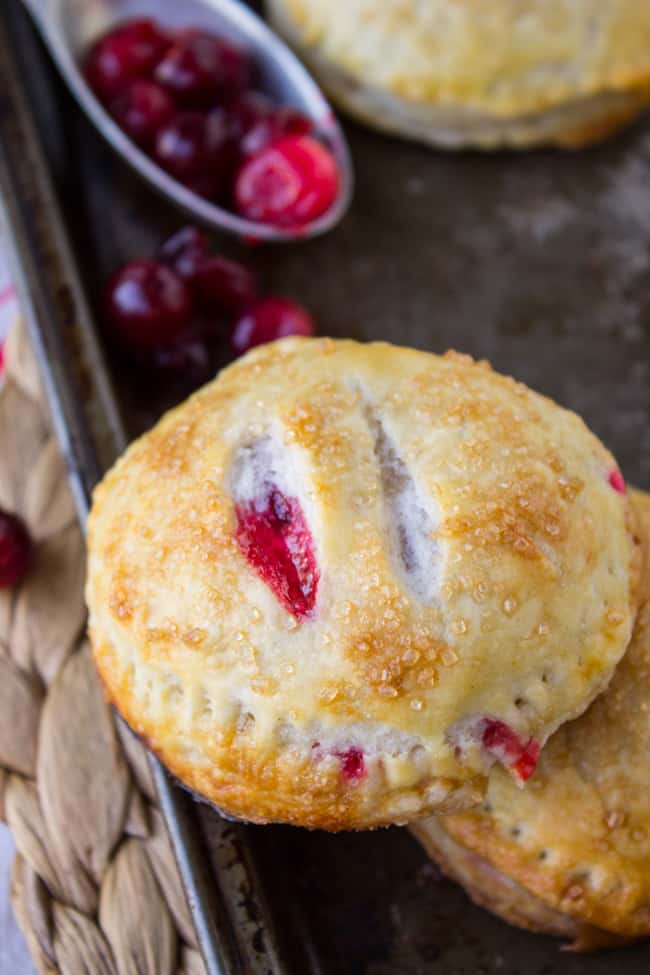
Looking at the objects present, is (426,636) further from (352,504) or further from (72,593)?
(72,593)

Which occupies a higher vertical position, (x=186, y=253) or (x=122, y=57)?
(x=122, y=57)

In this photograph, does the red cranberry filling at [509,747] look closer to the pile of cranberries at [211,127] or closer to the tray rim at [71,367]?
the tray rim at [71,367]

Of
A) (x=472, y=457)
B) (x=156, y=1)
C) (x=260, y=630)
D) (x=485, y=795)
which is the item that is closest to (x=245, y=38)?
(x=156, y=1)

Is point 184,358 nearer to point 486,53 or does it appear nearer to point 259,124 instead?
point 259,124

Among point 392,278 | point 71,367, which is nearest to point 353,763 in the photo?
point 71,367

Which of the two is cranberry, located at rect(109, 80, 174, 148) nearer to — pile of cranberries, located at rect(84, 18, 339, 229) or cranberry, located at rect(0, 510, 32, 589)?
pile of cranberries, located at rect(84, 18, 339, 229)

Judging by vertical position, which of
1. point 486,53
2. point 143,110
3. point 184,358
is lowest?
point 184,358

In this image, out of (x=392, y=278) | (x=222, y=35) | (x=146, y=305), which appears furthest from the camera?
(x=222, y=35)
